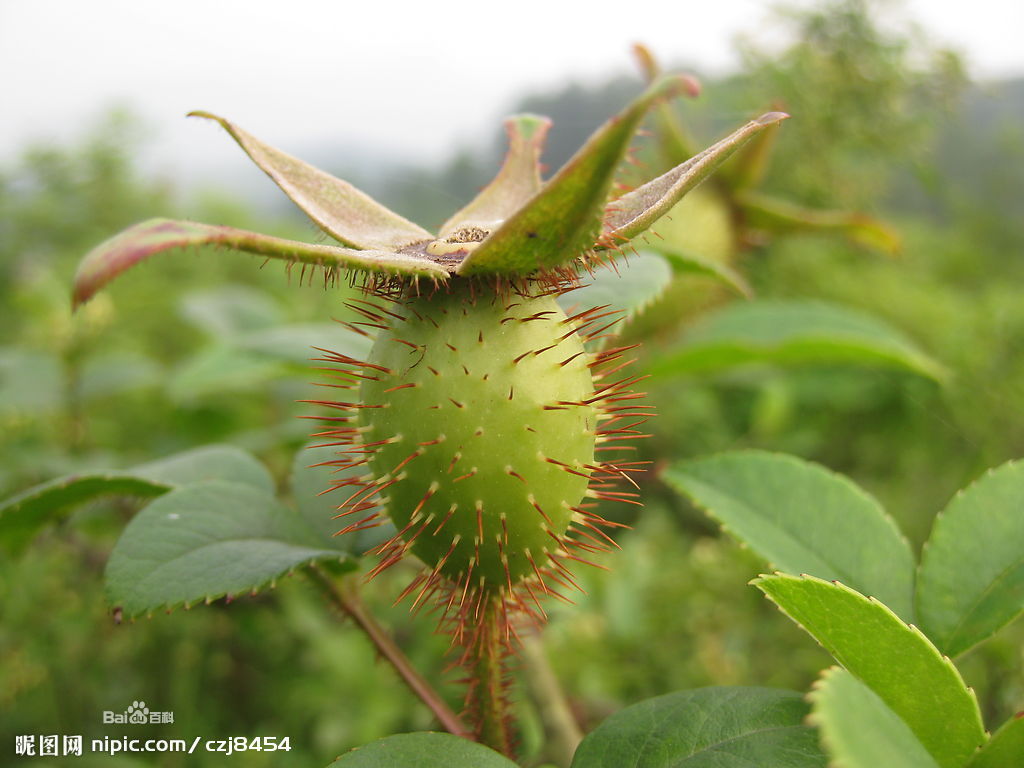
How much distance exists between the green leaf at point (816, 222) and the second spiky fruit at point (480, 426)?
4.48 ft

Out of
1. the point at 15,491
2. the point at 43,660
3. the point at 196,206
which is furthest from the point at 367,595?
the point at 196,206

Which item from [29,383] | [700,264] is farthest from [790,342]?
[29,383]

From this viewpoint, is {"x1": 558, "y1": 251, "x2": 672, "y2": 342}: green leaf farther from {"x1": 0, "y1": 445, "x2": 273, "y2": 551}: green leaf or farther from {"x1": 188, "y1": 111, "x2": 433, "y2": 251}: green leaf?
{"x1": 0, "y1": 445, "x2": 273, "y2": 551}: green leaf

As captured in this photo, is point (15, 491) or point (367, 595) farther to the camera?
point (367, 595)

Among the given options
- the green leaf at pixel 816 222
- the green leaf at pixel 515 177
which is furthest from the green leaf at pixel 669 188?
the green leaf at pixel 816 222

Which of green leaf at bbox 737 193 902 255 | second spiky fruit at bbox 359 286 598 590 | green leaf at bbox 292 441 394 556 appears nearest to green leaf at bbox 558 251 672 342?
second spiky fruit at bbox 359 286 598 590

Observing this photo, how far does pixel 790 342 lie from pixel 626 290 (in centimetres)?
72

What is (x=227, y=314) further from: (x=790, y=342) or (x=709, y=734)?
(x=709, y=734)

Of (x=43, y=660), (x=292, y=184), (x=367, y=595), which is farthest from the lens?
(x=367, y=595)

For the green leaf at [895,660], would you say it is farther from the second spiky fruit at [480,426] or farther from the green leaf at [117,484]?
the green leaf at [117,484]

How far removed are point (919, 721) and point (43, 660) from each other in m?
1.50

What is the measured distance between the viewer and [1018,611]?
2.21ft

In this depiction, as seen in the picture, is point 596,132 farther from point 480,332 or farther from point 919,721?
point 919,721

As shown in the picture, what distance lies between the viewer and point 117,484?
93 cm
